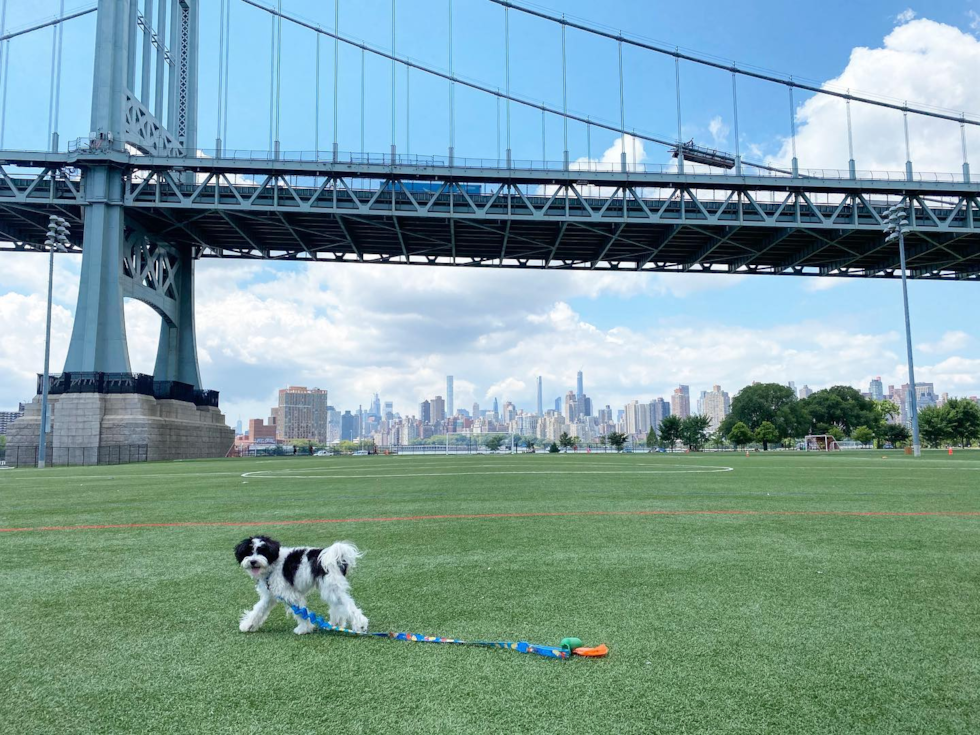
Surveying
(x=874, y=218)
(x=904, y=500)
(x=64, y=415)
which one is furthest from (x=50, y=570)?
(x=874, y=218)

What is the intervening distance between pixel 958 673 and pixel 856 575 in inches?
94.2

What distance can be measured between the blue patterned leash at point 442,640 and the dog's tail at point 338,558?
0.37 m

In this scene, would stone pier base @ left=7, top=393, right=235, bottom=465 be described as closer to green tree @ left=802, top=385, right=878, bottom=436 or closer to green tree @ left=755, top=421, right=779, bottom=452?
green tree @ left=755, top=421, right=779, bottom=452

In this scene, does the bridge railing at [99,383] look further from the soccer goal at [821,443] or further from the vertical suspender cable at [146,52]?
the soccer goal at [821,443]

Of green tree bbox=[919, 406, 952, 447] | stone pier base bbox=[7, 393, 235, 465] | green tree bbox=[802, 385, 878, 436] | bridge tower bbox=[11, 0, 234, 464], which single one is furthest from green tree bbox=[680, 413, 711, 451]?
stone pier base bbox=[7, 393, 235, 465]

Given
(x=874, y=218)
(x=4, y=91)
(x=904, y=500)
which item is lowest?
(x=904, y=500)

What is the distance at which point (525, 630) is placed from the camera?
13.8 ft

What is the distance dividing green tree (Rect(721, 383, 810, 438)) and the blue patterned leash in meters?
109

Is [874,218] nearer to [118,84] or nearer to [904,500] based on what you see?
[904,500]

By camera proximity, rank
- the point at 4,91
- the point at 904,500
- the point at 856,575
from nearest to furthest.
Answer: the point at 856,575, the point at 904,500, the point at 4,91

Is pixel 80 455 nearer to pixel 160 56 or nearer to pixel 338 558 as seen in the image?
pixel 160 56

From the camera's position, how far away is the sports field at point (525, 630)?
3.01 m

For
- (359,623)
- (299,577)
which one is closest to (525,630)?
(359,623)

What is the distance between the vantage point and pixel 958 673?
11.2 feet
